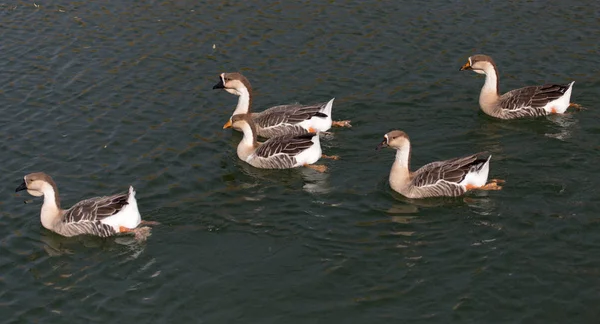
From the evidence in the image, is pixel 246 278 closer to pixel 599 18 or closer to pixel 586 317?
pixel 586 317

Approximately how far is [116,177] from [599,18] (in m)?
17.3

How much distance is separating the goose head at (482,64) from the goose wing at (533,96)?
36.6 inches

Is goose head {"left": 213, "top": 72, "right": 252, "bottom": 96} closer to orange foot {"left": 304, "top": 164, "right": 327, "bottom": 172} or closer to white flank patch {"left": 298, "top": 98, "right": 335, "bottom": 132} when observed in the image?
white flank patch {"left": 298, "top": 98, "right": 335, "bottom": 132}

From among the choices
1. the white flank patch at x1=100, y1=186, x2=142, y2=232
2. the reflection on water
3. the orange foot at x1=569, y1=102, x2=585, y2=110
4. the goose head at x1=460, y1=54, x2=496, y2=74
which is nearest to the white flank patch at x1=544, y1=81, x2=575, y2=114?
the reflection on water

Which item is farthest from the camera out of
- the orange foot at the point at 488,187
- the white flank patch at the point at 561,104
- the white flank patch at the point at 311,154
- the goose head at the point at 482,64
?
the goose head at the point at 482,64

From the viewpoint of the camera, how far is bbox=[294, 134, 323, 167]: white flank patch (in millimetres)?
21281

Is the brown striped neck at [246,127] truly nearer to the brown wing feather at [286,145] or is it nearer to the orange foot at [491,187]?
the brown wing feather at [286,145]

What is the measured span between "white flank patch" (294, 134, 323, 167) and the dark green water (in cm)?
36

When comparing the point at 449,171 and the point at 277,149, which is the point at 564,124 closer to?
the point at 449,171

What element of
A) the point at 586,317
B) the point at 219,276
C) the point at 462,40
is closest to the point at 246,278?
the point at 219,276

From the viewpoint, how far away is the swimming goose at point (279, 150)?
2133 cm

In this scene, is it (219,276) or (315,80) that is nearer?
(219,276)

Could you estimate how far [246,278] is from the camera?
1698cm

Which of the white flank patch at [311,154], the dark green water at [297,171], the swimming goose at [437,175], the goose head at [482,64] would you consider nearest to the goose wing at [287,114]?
the dark green water at [297,171]
